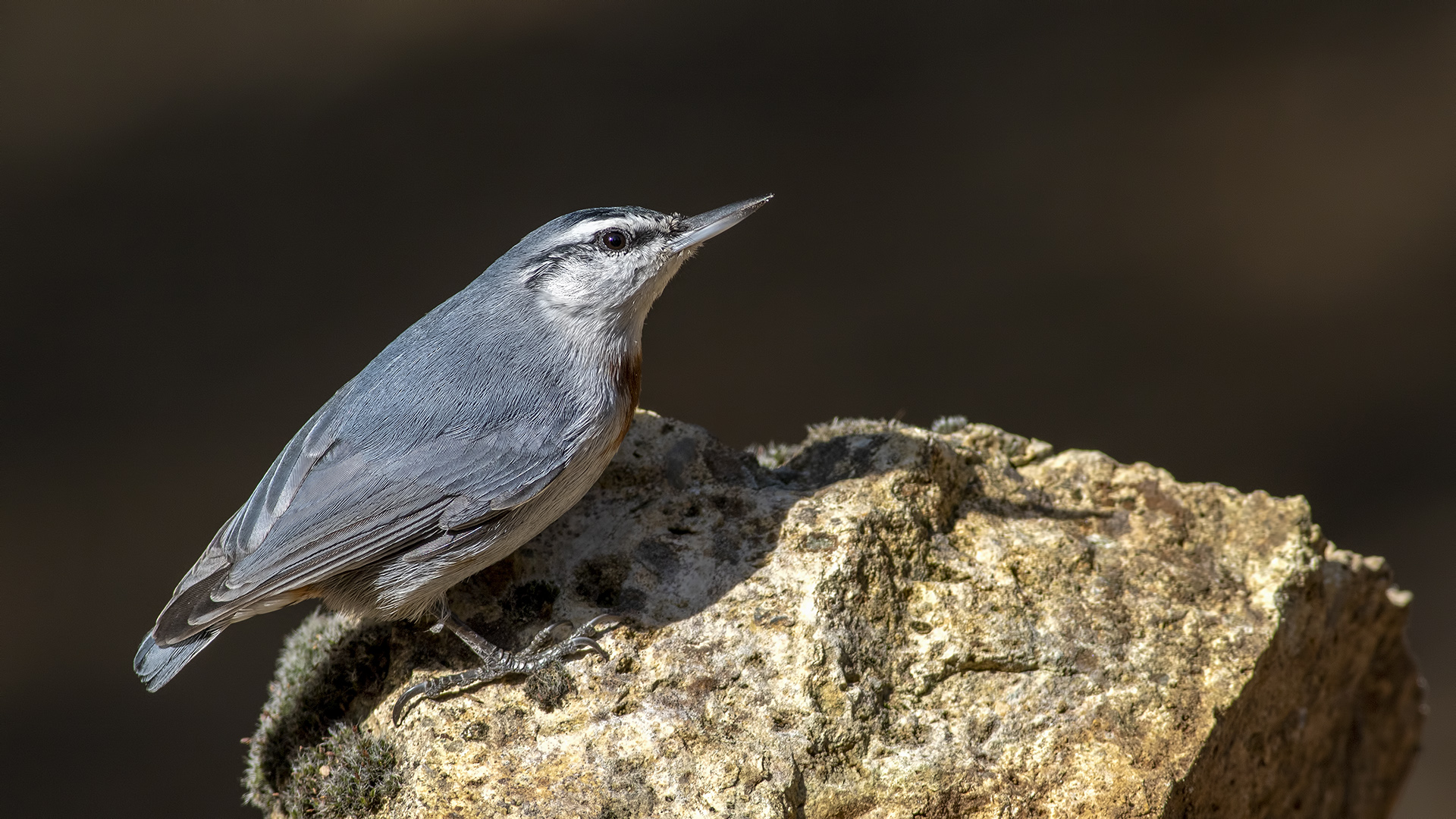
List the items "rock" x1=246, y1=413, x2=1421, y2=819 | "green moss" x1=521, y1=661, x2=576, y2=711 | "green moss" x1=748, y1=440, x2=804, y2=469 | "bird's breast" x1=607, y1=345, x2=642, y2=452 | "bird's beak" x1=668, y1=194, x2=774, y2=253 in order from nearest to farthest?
"rock" x1=246, y1=413, x2=1421, y2=819, "green moss" x1=521, y1=661, x2=576, y2=711, "bird's breast" x1=607, y1=345, x2=642, y2=452, "bird's beak" x1=668, y1=194, x2=774, y2=253, "green moss" x1=748, y1=440, x2=804, y2=469

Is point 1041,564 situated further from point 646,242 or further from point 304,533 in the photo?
point 304,533

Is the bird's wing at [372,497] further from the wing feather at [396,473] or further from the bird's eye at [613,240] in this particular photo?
the bird's eye at [613,240]

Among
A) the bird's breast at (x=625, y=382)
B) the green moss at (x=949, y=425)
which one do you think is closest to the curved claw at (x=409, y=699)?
the bird's breast at (x=625, y=382)

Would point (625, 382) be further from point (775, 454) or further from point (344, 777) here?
point (344, 777)

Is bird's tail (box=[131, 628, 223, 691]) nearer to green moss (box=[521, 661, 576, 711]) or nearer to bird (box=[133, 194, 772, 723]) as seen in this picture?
bird (box=[133, 194, 772, 723])

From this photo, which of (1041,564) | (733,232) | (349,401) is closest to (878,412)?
(733,232)

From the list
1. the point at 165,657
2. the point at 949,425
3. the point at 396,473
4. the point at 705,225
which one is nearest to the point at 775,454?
the point at 949,425

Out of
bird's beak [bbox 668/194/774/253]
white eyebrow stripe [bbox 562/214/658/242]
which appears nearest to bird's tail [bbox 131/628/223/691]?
white eyebrow stripe [bbox 562/214/658/242]
